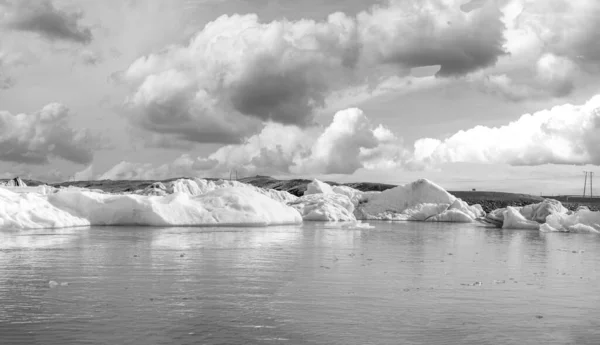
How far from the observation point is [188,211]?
3391 centimetres

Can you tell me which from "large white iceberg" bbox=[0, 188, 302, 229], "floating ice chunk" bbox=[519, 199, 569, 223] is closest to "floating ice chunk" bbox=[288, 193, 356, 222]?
"large white iceberg" bbox=[0, 188, 302, 229]

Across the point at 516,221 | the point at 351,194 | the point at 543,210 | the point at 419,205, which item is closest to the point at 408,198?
the point at 419,205

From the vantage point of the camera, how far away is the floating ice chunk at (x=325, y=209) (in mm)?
47156

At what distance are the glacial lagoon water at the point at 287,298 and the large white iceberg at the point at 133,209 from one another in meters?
11.5

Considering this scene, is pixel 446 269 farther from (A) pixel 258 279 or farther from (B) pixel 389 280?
(A) pixel 258 279

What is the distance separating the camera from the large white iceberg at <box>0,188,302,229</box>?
Answer: 2859 cm

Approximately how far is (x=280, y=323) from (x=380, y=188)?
6196 inches

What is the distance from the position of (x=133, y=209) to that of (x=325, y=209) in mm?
18663

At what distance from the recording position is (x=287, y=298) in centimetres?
983

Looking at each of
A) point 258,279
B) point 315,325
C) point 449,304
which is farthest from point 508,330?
point 258,279

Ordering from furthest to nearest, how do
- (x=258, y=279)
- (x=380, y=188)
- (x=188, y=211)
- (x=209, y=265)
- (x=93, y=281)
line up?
(x=380, y=188), (x=188, y=211), (x=209, y=265), (x=258, y=279), (x=93, y=281)

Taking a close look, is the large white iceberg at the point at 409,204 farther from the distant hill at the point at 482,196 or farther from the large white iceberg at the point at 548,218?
the distant hill at the point at 482,196

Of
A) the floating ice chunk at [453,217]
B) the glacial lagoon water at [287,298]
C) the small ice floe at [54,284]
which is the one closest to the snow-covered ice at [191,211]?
the floating ice chunk at [453,217]

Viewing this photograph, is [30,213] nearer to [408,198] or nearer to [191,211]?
[191,211]
